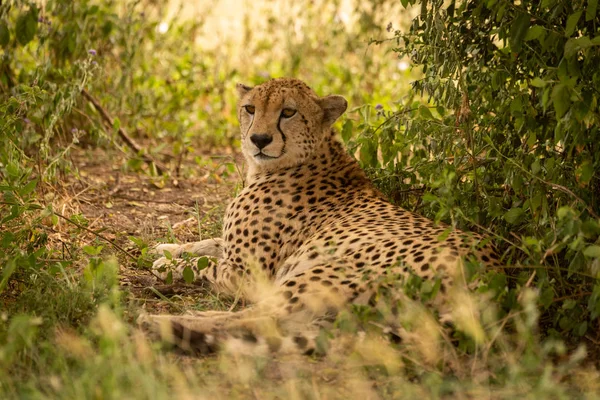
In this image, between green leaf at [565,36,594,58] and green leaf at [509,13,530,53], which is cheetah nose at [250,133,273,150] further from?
green leaf at [565,36,594,58]

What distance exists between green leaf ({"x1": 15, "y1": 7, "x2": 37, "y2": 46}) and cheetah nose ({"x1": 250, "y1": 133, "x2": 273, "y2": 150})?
1.28m

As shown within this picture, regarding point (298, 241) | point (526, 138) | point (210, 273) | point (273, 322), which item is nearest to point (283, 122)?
point (298, 241)

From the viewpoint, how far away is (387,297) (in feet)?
10.6

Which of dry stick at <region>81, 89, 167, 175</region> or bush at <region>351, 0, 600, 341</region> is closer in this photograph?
bush at <region>351, 0, 600, 341</region>

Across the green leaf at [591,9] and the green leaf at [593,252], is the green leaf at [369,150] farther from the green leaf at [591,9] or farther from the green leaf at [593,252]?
the green leaf at [593,252]

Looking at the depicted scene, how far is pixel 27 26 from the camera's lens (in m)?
4.73

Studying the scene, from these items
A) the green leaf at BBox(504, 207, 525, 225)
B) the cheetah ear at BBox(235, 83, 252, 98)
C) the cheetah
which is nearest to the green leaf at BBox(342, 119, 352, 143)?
the cheetah

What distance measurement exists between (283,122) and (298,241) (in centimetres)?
59

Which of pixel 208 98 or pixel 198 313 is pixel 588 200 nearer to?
pixel 198 313

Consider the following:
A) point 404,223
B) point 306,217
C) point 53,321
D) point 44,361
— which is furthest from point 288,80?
point 44,361

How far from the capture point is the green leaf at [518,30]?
332 cm

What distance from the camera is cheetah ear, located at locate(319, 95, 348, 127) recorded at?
4531 millimetres

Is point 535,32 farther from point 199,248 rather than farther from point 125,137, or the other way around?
point 125,137

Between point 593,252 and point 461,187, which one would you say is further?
point 461,187
